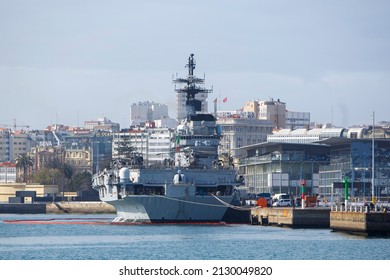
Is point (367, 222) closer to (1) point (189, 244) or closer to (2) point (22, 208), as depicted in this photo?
(1) point (189, 244)

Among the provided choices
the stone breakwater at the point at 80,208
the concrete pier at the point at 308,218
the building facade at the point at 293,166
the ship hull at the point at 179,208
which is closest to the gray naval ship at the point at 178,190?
the ship hull at the point at 179,208

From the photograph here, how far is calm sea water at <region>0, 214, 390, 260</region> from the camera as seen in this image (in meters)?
66.3

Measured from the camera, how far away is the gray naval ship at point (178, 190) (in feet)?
331

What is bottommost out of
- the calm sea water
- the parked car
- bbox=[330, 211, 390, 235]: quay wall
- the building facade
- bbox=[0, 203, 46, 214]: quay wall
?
the calm sea water

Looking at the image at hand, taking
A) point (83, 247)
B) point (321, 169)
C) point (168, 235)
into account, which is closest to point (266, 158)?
point (321, 169)

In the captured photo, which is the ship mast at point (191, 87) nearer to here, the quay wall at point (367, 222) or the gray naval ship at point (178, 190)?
the gray naval ship at point (178, 190)

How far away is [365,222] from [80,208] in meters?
89.8

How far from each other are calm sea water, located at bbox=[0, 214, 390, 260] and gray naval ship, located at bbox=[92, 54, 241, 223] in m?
4.44

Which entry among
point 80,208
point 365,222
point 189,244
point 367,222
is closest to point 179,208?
point 189,244

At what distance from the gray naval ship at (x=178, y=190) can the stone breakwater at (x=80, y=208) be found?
50.0 m

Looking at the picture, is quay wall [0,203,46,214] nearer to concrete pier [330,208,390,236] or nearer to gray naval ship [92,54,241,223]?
gray naval ship [92,54,241,223]

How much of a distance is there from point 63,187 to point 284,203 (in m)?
89.9

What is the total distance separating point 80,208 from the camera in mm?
161250

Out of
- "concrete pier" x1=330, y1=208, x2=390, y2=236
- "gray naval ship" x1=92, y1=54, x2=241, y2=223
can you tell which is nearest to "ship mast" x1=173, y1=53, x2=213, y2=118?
"gray naval ship" x1=92, y1=54, x2=241, y2=223
